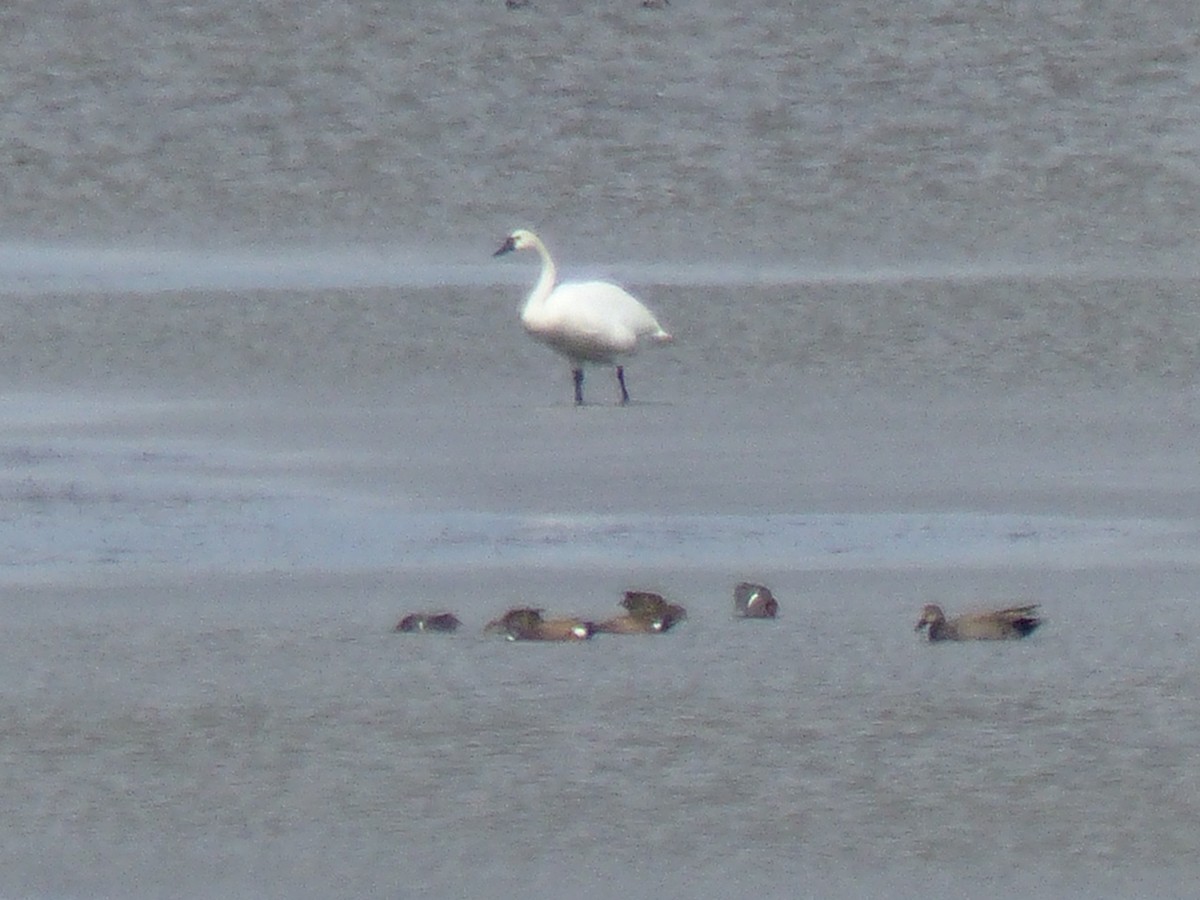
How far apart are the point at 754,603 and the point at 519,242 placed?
646cm

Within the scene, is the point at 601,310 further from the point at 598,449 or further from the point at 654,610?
the point at 654,610

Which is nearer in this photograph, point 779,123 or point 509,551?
point 509,551

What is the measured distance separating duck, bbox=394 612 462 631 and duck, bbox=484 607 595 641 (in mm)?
99

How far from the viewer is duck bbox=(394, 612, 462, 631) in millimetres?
7008

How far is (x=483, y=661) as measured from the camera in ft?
21.8

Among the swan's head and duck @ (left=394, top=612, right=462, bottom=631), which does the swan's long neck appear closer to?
the swan's head

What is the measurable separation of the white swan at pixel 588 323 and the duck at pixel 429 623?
4655mm

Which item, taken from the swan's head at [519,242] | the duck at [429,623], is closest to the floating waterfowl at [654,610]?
the duck at [429,623]

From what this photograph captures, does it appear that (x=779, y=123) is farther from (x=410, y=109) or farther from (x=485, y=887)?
(x=485, y=887)

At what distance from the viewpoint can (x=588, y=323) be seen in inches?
466

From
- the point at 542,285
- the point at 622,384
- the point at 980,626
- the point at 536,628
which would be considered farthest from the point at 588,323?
the point at 980,626

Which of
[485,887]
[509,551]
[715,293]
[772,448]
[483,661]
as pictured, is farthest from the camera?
[715,293]

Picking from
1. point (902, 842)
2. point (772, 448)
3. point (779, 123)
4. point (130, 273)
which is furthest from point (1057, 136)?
point (902, 842)

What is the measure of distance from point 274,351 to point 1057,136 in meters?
4.96
